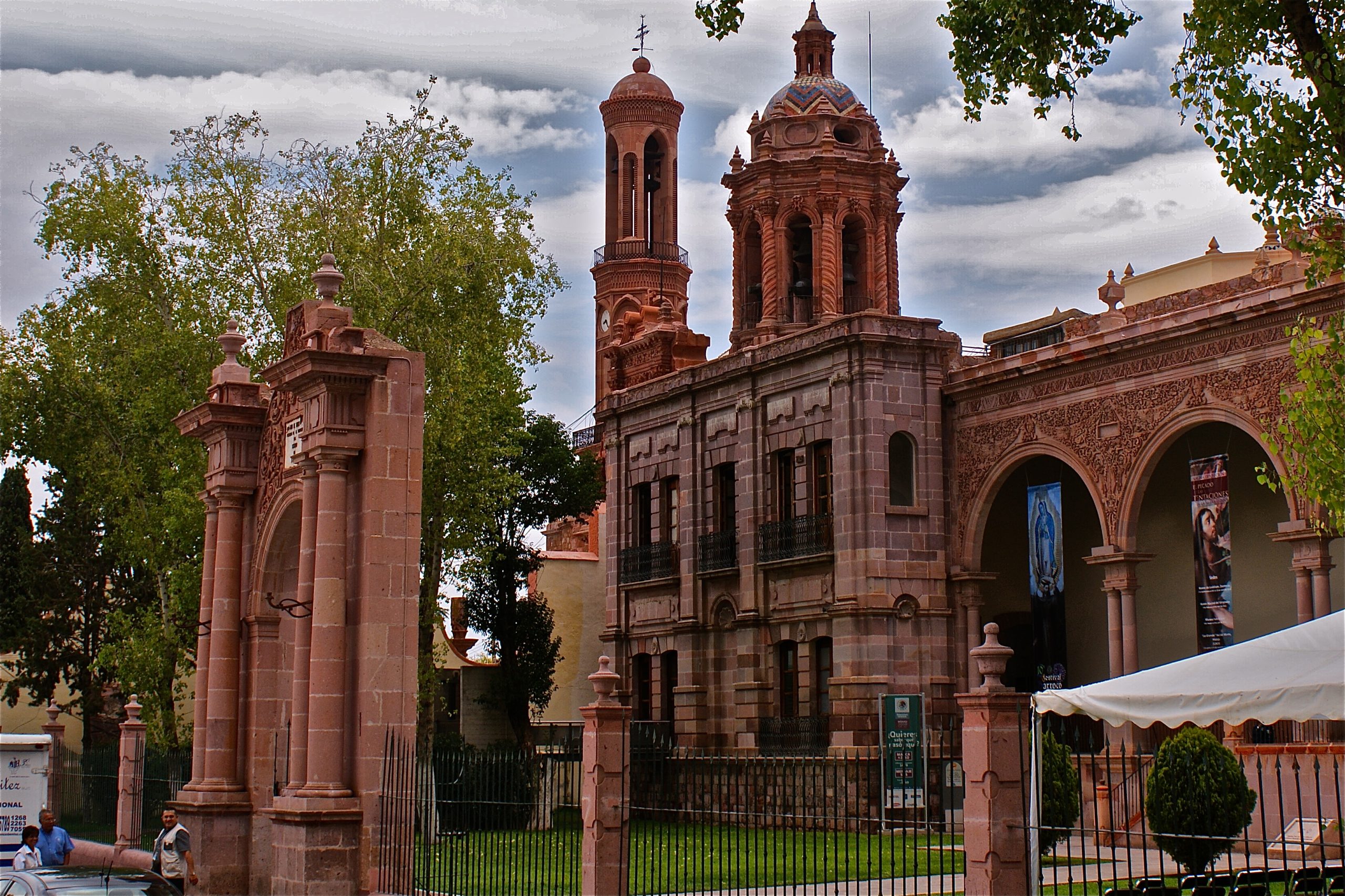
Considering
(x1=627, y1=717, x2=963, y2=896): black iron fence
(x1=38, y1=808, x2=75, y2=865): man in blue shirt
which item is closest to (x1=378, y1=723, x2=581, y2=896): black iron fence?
→ (x1=627, y1=717, x2=963, y2=896): black iron fence

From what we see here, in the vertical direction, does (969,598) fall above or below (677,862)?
above

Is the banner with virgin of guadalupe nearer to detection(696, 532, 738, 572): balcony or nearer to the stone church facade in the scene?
the stone church facade

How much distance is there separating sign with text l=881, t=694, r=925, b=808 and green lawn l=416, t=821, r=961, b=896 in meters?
0.79

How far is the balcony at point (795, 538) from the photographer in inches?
1142

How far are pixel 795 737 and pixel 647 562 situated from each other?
645 cm

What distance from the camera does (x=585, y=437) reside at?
50.1 meters

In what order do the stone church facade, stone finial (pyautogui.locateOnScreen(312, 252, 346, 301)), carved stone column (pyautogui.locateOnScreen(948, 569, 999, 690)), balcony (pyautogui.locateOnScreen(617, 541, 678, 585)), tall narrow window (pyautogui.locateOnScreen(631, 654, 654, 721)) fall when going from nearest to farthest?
stone finial (pyautogui.locateOnScreen(312, 252, 346, 301)) < the stone church facade < carved stone column (pyautogui.locateOnScreen(948, 569, 999, 690)) < balcony (pyautogui.locateOnScreen(617, 541, 678, 585)) < tall narrow window (pyautogui.locateOnScreen(631, 654, 654, 721))

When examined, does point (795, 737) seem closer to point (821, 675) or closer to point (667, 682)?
point (821, 675)

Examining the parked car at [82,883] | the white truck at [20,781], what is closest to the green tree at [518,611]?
the white truck at [20,781]

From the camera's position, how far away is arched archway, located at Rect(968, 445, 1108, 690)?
1118 inches

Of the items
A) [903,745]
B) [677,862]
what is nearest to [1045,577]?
[903,745]

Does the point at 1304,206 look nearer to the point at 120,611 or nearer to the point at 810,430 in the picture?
the point at 810,430

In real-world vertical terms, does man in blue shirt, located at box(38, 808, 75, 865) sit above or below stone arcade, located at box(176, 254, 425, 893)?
below

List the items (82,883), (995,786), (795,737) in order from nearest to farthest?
(995,786) → (82,883) → (795,737)
